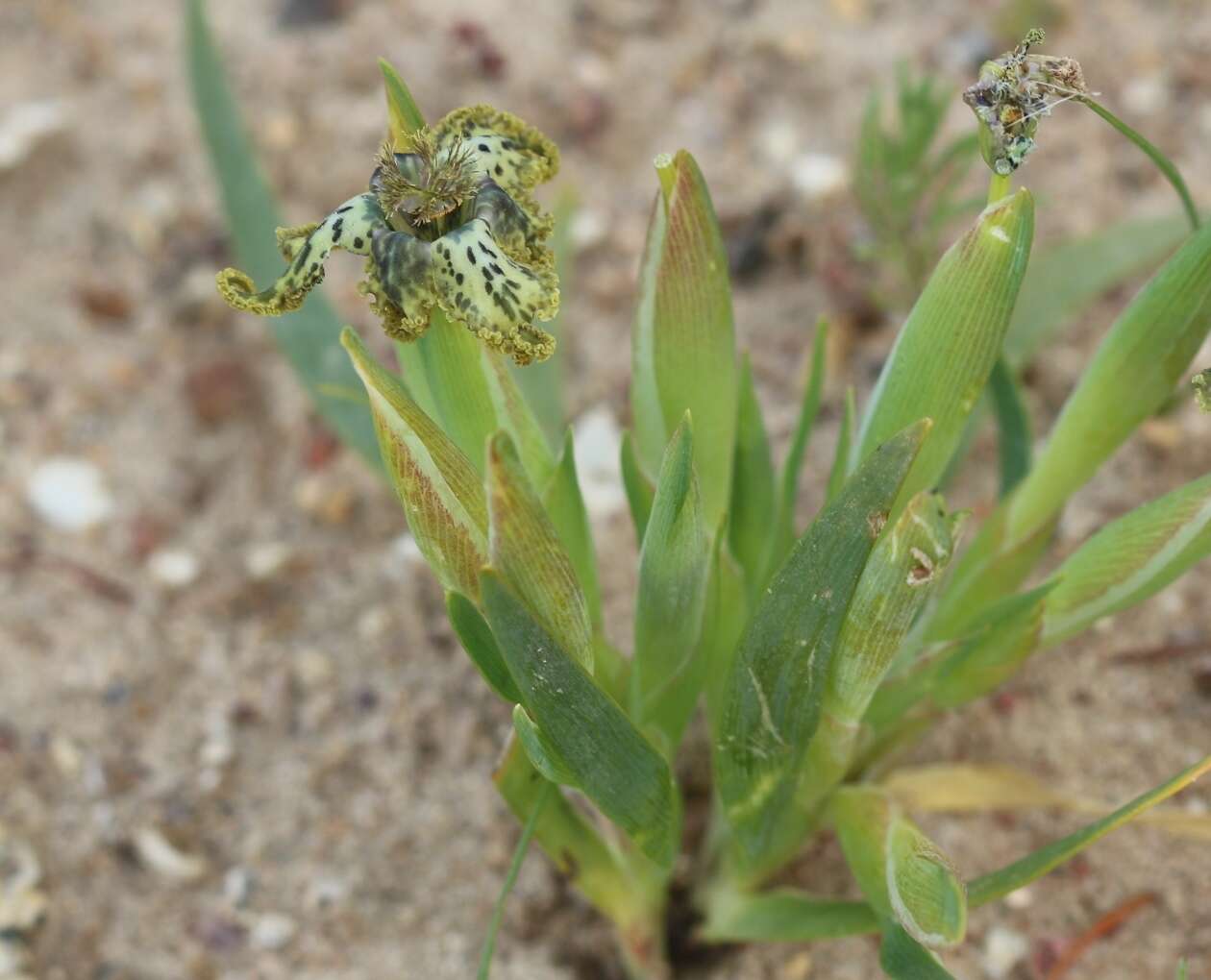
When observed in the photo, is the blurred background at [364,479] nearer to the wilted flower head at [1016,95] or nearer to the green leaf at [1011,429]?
the green leaf at [1011,429]

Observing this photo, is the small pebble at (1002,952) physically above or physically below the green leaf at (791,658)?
below

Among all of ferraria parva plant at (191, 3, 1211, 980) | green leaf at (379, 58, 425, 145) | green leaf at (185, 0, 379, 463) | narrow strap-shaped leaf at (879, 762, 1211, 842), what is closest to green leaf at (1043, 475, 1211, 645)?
ferraria parva plant at (191, 3, 1211, 980)

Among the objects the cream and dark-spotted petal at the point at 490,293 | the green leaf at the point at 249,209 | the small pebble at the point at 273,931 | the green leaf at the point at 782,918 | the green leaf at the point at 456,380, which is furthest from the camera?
the green leaf at the point at 249,209

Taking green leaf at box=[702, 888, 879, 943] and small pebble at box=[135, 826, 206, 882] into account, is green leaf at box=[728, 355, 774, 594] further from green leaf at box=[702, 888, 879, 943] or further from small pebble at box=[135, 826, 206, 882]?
small pebble at box=[135, 826, 206, 882]

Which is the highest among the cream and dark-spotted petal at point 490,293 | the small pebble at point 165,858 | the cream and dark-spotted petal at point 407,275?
the small pebble at point 165,858

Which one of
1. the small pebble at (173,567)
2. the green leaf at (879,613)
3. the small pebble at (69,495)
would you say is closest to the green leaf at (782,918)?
the green leaf at (879,613)

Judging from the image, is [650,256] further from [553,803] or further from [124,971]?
[124,971]

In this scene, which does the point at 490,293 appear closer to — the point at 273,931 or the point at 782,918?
the point at 782,918

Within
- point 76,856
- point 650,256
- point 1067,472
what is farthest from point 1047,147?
point 76,856
